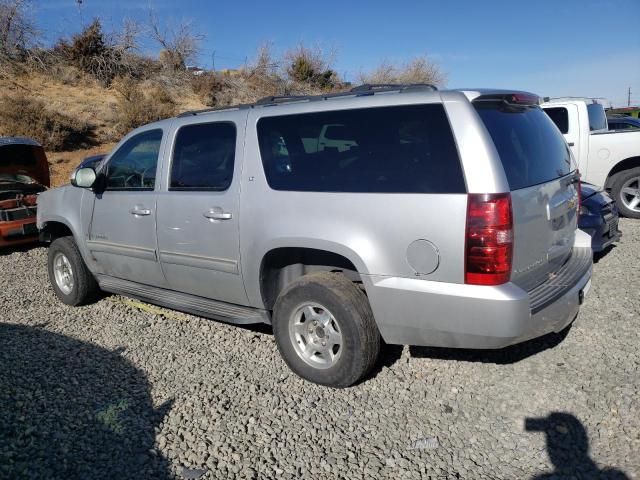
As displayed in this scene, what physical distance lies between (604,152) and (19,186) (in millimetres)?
9883

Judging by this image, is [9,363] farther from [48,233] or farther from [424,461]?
[424,461]

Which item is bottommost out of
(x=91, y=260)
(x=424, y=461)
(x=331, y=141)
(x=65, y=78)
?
(x=424, y=461)

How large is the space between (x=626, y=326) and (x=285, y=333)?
2.99 m

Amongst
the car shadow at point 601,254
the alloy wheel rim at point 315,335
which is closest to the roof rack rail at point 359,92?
the alloy wheel rim at point 315,335

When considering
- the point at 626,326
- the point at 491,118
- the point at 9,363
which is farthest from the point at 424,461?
the point at 9,363

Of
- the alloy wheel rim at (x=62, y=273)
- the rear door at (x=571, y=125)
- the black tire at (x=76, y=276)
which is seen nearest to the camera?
the black tire at (x=76, y=276)

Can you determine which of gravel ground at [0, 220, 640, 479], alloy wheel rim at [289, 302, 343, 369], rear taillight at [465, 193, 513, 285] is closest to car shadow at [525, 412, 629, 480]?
gravel ground at [0, 220, 640, 479]

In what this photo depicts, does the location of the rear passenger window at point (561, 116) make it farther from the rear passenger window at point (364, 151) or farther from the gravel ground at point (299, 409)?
the rear passenger window at point (364, 151)

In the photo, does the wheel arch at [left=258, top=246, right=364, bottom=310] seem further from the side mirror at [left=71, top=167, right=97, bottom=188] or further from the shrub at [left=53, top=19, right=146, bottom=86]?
the shrub at [left=53, top=19, right=146, bottom=86]

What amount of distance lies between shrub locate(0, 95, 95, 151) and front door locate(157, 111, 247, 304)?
1469 cm

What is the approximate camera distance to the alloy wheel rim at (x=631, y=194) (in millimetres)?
8977

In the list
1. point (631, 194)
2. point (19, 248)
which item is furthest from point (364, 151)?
point (631, 194)

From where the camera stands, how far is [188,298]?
435cm

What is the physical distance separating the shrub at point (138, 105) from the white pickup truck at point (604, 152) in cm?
1477
